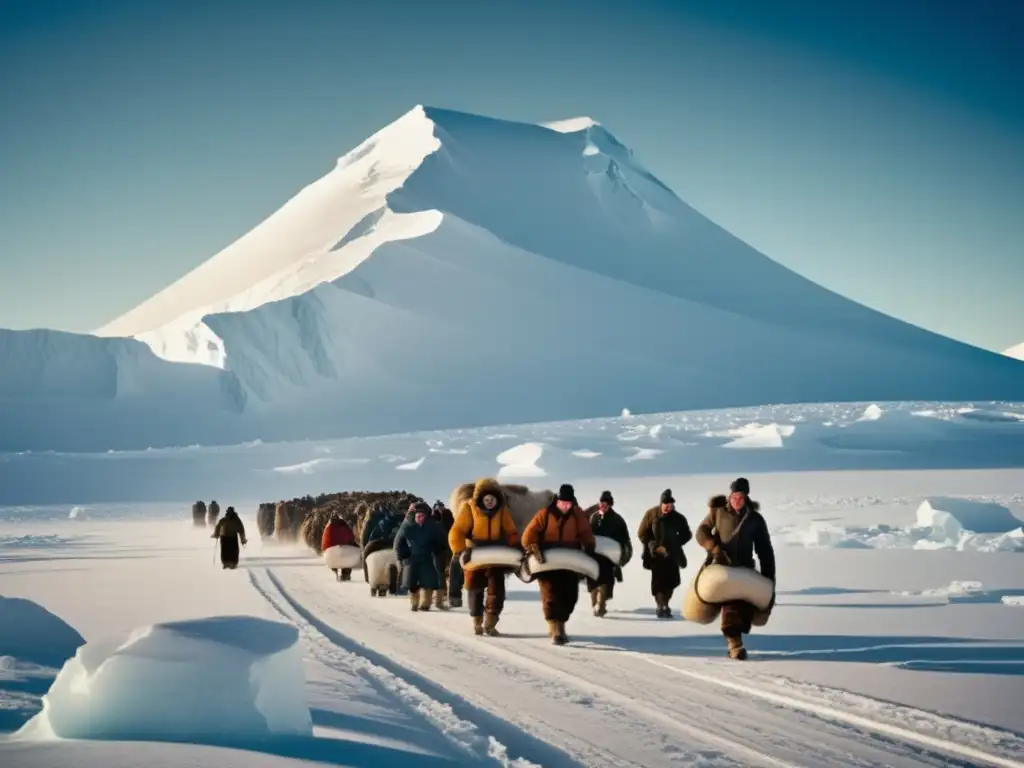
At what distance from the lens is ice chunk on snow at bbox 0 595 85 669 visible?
1031 cm

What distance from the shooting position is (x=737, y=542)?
394 inches

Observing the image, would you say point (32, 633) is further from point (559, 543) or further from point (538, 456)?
point (538, 456)

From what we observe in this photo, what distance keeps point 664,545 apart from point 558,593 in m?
2.80

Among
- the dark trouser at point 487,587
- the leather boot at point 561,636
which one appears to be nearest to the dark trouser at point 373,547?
the dark trouser at point 487,587

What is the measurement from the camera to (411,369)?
334 ft

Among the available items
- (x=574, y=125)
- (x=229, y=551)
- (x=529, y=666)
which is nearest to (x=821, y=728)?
(x=529, y=666)

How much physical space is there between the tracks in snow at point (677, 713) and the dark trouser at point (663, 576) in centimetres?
310

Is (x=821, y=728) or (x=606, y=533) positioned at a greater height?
(x=606, y=533)

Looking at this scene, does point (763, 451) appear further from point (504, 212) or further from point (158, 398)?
point (504, 212)

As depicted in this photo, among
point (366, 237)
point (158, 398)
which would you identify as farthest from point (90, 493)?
point (366, 237)

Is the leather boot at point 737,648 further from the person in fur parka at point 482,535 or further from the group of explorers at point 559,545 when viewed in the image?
the person in fur parka at point 482,535

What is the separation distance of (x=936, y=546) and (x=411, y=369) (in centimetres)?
8041

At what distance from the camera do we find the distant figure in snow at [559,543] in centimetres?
1136

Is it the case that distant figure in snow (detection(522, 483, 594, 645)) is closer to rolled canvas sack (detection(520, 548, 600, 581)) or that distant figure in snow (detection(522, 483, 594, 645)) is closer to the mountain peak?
rolled canvas sack (detection(520, 548, 600, 581))
